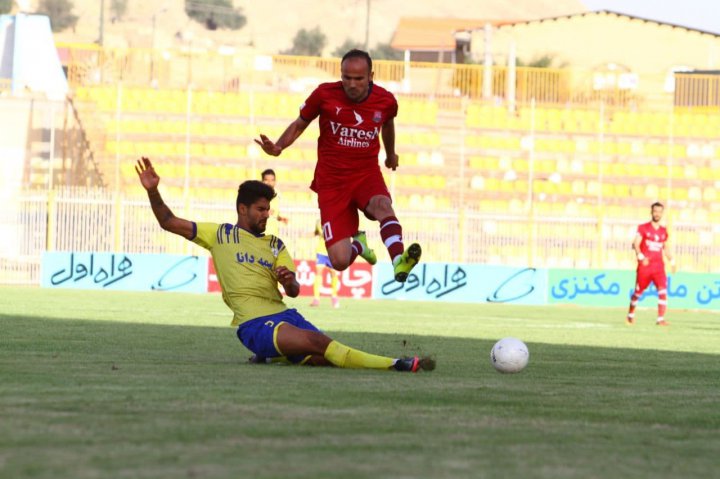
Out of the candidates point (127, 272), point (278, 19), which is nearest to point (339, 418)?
point (127, 272)

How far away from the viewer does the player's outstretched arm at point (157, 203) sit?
30.6ft

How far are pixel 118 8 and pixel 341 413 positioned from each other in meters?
131

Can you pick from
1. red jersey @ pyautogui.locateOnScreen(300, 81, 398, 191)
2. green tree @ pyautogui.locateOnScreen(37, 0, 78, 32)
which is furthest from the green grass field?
green tree @ pyautogui.locateOnScreen(37, 0, 78, 32)

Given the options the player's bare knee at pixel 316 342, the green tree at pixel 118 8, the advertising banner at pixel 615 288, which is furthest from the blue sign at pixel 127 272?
the green tree at pixel 118 8

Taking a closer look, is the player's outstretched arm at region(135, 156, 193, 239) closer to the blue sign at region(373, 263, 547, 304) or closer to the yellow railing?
the blue sign at region(373, 263, 547, 304)

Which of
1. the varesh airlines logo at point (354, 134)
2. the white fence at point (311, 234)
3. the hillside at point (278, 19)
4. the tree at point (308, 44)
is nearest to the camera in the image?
the varesh airlines logo at point (354, 134)

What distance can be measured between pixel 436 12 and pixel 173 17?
132 ft

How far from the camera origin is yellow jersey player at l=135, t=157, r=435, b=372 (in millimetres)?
9586

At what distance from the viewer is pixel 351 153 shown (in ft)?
37.3

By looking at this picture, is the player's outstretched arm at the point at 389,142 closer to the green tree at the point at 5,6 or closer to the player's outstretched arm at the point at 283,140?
the player's outstretched arm at the point at 283,140

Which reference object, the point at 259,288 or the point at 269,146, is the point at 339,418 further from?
the point at 269,146

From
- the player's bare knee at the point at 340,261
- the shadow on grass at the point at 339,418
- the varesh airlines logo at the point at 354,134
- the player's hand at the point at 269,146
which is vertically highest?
the varesh airlines logo at the point at 354,134

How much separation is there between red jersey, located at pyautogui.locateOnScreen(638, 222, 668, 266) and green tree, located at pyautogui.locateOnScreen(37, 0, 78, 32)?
4085 inches

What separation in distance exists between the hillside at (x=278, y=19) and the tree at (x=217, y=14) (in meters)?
0.89
